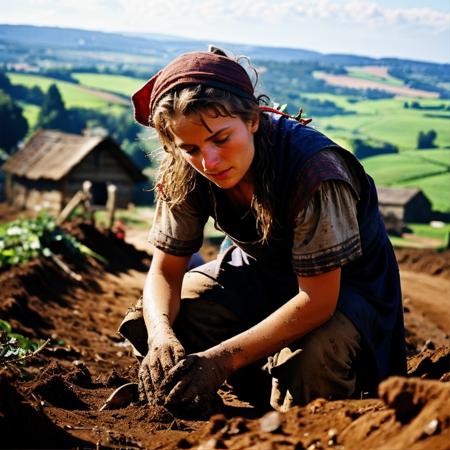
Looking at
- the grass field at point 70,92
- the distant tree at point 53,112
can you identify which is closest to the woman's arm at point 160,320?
the distant tree at point 53,112

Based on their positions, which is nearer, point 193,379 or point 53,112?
point 193,379

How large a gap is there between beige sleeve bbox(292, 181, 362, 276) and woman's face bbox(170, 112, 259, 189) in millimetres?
282

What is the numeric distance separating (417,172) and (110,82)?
34048mm

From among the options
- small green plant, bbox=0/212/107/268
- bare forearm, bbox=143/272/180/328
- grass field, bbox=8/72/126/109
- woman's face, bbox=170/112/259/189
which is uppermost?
woman's face, bbox=170/112/259/189

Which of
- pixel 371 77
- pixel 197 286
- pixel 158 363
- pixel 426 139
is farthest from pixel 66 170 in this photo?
pixel 158 363

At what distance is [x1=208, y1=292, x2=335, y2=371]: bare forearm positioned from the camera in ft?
9.55

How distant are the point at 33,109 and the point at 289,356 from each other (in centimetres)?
4032

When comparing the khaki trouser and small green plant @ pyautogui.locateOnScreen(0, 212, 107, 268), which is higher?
the khaki trouser

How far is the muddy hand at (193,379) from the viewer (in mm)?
2863

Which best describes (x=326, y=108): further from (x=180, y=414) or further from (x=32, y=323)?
(x=180, y=414)

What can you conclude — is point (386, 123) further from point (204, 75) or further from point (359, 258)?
point (204, 75)

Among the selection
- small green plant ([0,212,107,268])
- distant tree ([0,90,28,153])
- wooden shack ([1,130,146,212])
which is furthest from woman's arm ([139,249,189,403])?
distant tree ([0,90,28,153])

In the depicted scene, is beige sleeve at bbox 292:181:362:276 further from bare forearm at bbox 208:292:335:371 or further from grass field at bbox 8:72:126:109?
grass field at bbox 8:72:126:109

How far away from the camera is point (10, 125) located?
115 ft
